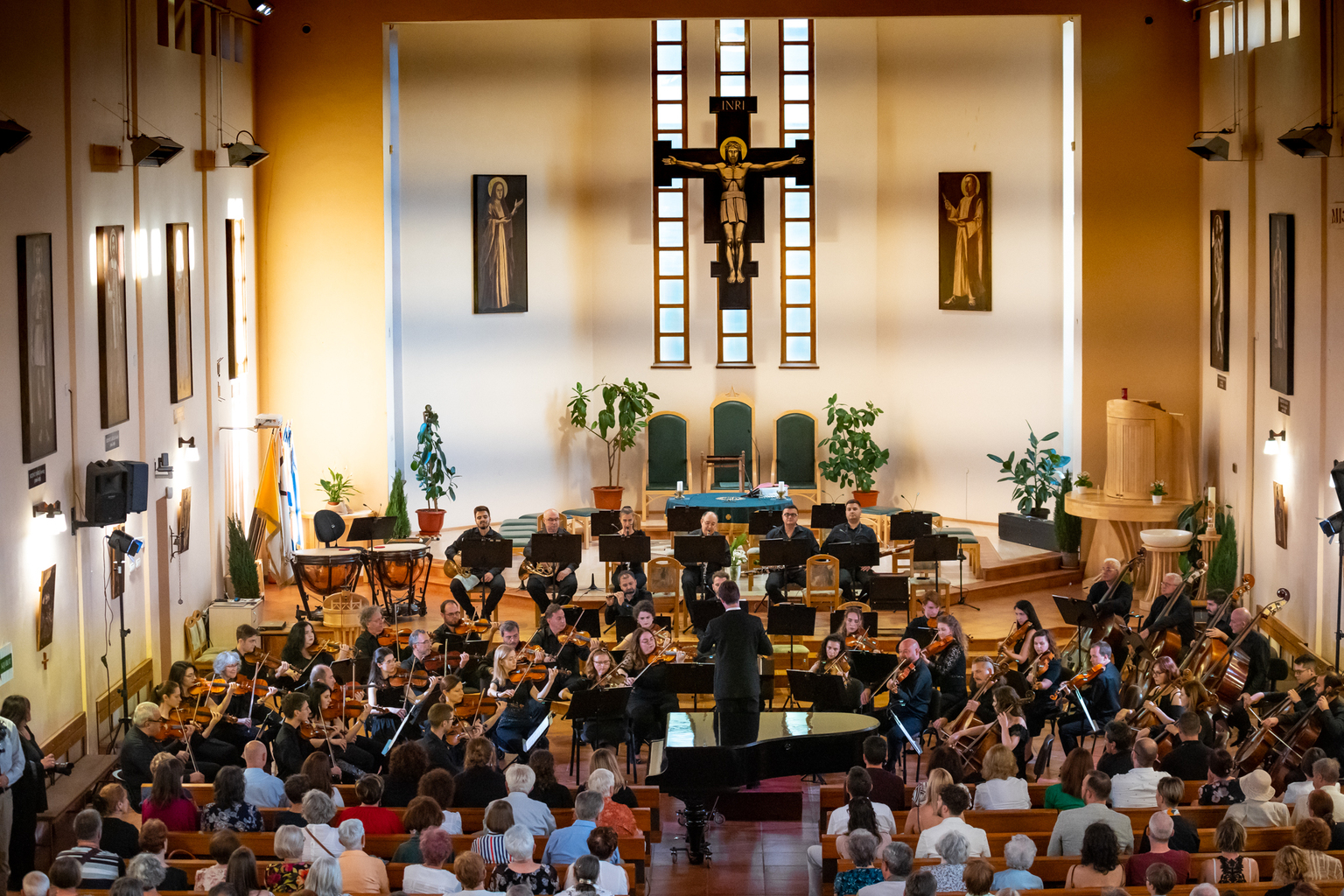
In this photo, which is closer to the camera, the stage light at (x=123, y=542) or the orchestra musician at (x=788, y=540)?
the stage light at (x=123, y=542)

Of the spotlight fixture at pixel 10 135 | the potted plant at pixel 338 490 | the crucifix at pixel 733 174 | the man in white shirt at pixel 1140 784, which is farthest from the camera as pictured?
the crucifix at pixel 733 174

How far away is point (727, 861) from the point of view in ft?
32.3

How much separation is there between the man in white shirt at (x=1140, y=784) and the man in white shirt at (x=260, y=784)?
449 centimetres

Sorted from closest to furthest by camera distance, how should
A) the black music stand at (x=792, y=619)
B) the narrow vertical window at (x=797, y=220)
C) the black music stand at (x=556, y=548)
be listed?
the black music stand at (x=792, y=619), the black music stand at (x=556, y=548), the narrow vertical window at (x=797, y=220)

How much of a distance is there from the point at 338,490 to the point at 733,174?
5.54 metres

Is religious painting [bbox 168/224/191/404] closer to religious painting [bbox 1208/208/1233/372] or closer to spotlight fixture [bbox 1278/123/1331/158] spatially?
spotlight fixture [bbox 1278/123/1331/158]

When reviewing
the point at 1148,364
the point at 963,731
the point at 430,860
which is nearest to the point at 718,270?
the point at 1148,364

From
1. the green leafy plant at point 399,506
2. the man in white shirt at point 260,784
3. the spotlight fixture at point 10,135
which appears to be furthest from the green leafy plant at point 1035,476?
the spotlight fixture at point 10,135

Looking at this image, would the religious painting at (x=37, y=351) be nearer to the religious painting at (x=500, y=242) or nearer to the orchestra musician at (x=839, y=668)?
the orchestra musician at (x=839, y=668)

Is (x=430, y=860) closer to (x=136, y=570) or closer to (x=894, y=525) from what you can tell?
(x=136, y=570)

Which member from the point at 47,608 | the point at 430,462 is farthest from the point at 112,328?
the point at 430,462

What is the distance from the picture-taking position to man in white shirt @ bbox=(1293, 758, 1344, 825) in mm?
8125

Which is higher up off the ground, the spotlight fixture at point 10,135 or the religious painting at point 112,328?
the spotlight fixture at point 10,135

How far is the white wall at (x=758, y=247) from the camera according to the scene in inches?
720
